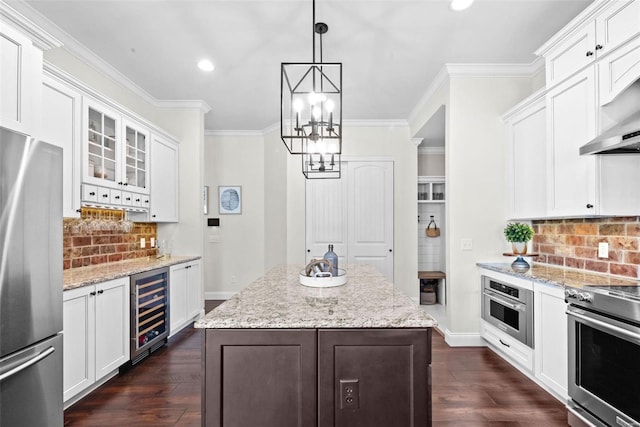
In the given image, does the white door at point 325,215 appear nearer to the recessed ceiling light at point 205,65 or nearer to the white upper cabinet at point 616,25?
the recessed ceiling light at point 205,65

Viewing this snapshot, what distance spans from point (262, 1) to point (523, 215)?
2.92 m

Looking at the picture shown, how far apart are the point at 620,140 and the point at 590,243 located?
3.71ft

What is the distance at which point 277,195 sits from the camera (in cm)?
545

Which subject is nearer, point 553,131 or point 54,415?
point 54,415

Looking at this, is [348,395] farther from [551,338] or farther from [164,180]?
[164,180]

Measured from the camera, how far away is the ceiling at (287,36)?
251 centimetres

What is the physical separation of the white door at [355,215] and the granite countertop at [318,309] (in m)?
2.99

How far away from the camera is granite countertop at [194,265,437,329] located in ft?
4.69

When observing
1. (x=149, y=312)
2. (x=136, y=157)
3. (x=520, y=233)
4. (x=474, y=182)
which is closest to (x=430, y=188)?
(x=474, y=182)

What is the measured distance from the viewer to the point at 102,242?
132 inches

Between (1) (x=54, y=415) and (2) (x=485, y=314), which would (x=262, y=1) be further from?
(2) (x=485, y=314)

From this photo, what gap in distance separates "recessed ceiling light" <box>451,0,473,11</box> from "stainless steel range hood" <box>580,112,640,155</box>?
1.27 m

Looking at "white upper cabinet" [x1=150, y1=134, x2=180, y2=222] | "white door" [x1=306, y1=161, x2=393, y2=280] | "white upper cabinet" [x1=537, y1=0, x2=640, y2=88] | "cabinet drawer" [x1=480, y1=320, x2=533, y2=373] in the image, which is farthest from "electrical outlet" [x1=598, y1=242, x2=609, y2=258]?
"white upper cabinet" [x1=150, y1=134, x2=180, y2=222]

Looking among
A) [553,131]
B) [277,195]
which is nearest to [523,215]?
[553,131]
